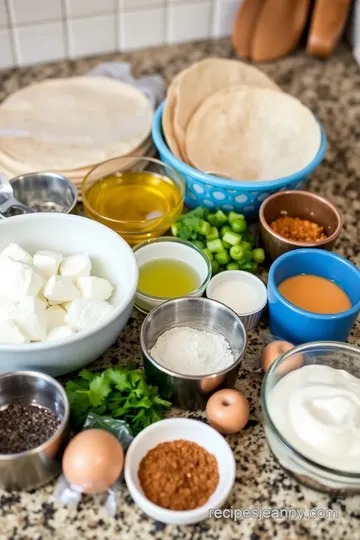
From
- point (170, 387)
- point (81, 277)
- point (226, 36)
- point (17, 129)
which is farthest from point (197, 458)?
point (226, 36)

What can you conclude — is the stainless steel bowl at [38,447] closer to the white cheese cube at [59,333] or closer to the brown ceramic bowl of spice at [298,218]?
the white cheese cube at [59,333]

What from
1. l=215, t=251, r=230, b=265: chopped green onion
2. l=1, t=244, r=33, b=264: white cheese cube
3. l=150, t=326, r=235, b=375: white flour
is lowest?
l=150, t=326, r=235, b=375: white flour

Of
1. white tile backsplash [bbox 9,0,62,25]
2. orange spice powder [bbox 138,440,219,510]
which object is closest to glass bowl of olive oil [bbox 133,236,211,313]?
orange spice powder [bbox 138,440,219,510]

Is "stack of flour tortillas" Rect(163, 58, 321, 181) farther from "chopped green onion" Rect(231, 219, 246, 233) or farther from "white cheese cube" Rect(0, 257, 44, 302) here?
"white cheese cube" Rect(0, 257, 44, 302)

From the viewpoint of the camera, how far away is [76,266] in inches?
45.4

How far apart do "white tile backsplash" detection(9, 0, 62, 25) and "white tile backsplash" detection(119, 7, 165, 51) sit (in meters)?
0.18

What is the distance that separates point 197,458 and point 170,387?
0.12m

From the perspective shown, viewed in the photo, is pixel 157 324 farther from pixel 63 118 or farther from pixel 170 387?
pixel 63 118

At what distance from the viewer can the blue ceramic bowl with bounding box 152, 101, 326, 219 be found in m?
1.28

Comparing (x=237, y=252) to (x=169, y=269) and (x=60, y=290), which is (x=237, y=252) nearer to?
(x=169, y=269)

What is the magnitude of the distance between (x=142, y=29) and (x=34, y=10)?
31 centimetres

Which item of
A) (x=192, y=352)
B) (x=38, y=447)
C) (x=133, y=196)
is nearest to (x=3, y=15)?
(x=133, y=196)

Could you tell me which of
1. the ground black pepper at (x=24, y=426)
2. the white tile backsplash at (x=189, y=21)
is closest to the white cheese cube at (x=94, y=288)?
the ground black pepper at (x=24, y=426)

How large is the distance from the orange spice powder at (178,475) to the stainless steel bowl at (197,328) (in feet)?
0.29
